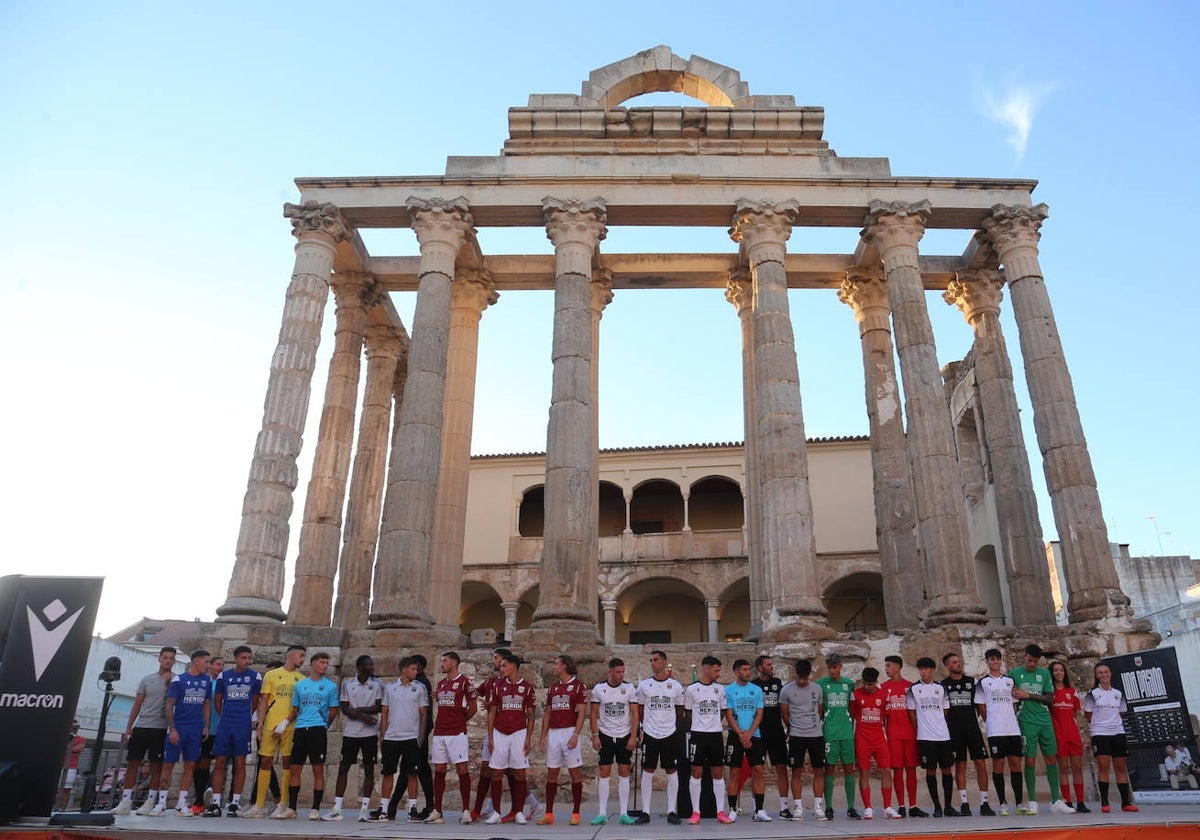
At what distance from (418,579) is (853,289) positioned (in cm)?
1222

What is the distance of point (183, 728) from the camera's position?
9648mm

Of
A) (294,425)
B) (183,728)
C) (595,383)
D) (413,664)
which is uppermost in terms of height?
(595,383)

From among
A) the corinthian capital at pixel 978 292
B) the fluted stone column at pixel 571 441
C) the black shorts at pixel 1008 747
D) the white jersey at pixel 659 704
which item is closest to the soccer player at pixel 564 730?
the white jersey at pixel 659 704

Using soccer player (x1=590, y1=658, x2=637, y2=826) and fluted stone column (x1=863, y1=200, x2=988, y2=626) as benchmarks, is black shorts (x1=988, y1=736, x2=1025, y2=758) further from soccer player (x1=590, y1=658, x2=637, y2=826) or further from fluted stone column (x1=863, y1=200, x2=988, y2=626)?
fluted stone column (x1=863, y1=200, x2=988, y2=626)

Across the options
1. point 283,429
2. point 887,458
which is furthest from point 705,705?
point 887,458

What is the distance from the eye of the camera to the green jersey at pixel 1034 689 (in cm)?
968

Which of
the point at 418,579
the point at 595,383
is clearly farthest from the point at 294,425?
the point at 595,383

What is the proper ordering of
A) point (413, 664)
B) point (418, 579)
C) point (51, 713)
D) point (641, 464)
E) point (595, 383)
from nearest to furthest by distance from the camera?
1. point (51, 713)
2. point (413, 664)
3. point (418, 579)
4. point (595, 383)
5. point (641, 464)

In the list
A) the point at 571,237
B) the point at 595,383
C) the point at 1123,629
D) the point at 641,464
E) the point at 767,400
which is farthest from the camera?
the point at 641,464

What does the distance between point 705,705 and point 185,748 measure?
6040 millimetres

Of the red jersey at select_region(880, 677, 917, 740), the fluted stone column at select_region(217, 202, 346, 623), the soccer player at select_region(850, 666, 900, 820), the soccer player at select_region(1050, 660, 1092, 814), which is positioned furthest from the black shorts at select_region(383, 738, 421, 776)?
the soccer player at select_region(1050, 660, 1092, 814)

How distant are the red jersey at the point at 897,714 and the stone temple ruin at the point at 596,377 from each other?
4224 mm

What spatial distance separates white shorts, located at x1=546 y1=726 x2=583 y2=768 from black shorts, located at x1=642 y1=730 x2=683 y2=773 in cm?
74

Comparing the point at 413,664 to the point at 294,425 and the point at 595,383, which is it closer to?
the point at 294,425
